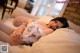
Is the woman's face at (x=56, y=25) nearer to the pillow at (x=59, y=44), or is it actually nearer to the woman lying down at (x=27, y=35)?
the woman lying down at (x=27, y=35)

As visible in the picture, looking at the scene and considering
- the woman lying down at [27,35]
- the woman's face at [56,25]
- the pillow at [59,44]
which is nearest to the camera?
the pillow at [59,44]

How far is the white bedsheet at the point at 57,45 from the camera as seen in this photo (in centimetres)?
122

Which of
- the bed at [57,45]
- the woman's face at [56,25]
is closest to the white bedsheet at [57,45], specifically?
the bed at [57,45]

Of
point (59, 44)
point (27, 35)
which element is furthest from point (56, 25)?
point (59, 44)

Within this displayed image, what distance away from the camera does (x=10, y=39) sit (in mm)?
1624

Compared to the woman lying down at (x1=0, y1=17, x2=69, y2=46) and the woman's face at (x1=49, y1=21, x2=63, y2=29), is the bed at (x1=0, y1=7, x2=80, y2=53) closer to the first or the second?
the woman lying down at (x1=0, y1=17, x2=69, y2=46)

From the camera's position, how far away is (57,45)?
4.17 ft

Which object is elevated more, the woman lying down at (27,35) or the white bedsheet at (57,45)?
the white bedsheet at (57,45)

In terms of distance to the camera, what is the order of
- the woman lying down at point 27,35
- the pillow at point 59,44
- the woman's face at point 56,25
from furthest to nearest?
the woman's face at point 56,25 → the woman lying down at point 27,35 → the pillow at point 59,44

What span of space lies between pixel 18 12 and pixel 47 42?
3.97 feet

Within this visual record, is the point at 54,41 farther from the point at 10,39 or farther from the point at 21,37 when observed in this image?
the point at 10,39

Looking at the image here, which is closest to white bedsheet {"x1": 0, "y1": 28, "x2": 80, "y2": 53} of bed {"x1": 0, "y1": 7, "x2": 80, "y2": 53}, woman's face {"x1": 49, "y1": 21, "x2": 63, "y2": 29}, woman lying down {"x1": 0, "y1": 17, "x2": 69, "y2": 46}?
bed {"x1": 0, "y1": 7, "x2": 80, "y2": 53}

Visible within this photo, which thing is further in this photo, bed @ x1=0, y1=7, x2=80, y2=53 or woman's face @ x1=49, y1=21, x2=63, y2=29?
woman's face @ x1=49, y1=21, x2=63, y2=29

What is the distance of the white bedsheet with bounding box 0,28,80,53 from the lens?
1.22 meters
